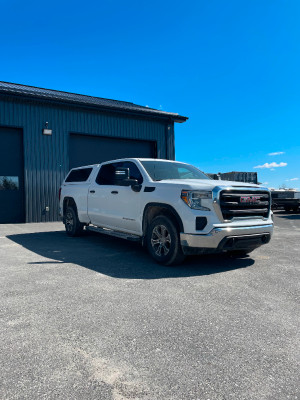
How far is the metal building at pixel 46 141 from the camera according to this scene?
12.1m

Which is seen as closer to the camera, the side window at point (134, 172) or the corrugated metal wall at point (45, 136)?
the side window at point (134, 172)

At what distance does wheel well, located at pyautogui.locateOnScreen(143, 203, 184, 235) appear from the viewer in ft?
16.9

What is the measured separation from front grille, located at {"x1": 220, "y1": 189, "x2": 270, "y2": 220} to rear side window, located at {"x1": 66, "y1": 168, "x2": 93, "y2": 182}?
13.6 feet

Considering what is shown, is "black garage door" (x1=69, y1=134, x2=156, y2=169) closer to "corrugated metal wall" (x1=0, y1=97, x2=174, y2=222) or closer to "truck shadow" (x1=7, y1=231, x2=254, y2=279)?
"corrugated metal wall" (x1=0, y1=97, x2=174, y2=222)

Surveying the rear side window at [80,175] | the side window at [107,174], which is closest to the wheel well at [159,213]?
the side window at [107,174]

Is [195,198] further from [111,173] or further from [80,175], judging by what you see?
[80,175]

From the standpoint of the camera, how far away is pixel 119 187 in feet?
21.5

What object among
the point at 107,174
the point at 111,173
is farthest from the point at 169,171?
the point at 107,174

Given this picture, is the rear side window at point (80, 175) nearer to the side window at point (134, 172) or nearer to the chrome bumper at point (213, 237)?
the side window at point (134, 172)

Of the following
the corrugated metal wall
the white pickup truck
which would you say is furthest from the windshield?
the corrugated metal wall

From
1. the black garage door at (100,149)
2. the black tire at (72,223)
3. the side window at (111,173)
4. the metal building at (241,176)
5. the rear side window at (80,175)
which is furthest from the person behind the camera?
the metal building at (241,176)

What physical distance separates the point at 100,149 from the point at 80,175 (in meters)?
5.75

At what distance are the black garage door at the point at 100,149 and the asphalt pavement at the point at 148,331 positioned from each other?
8.71 meters

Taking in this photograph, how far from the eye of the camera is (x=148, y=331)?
113 inches
